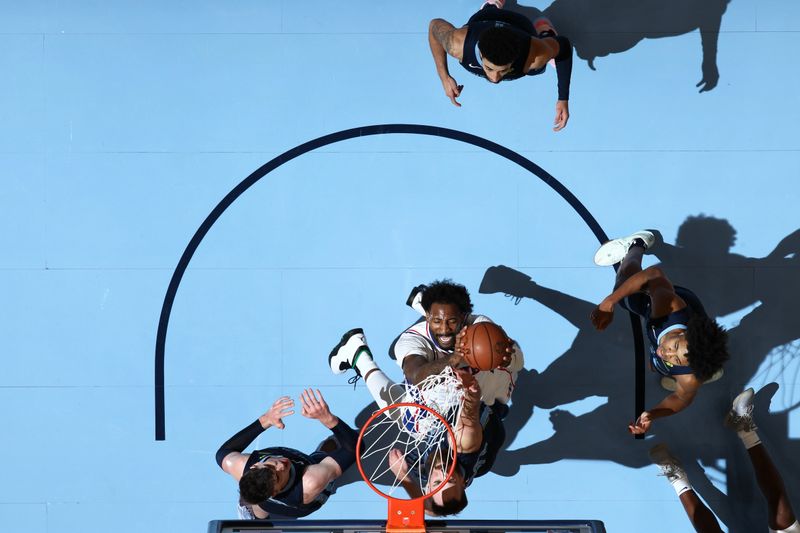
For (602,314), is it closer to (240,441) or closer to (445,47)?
(445,47)

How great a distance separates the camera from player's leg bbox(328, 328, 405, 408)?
4410mm

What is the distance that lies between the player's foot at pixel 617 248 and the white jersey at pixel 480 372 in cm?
83

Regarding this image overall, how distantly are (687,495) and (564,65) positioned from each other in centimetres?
278

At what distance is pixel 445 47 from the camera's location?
460 centimetres

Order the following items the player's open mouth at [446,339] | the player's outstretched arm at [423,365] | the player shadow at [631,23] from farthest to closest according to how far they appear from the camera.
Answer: the player shadow at [631,23] < the player's open mouth at [446,339] < the player's outstretched arm at [423,365]

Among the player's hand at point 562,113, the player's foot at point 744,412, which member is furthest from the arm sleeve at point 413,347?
the player's foot at point 744,412

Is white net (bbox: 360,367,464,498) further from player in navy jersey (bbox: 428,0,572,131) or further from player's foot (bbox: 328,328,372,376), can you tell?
player in navy jersey (bbox: 428,0,572,131)

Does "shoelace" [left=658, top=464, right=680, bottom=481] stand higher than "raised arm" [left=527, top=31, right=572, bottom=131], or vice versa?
"raised arm" [left=527, top=31, right=572, bottom=131]

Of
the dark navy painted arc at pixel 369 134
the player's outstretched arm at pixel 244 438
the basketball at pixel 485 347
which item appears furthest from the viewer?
the dark navy painted arc at pixel 369 134

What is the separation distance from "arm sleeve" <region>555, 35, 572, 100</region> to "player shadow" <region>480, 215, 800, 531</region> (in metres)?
1.21

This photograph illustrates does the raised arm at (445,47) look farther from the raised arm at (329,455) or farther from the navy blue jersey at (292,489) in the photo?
the navy blue jersey at (292,489)

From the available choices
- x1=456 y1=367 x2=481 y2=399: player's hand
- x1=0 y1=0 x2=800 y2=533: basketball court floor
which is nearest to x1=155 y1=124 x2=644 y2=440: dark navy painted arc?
x1=0 y1=0 x2=800 y2=533: basketball court floor

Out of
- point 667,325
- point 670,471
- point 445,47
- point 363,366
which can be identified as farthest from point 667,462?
point 445,47

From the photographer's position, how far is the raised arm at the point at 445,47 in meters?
4.54
